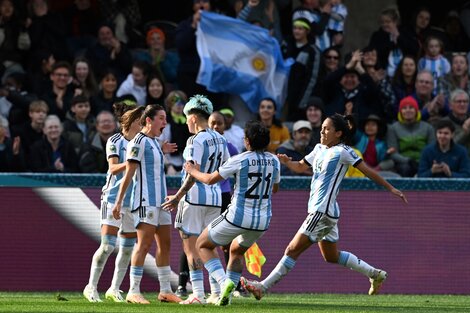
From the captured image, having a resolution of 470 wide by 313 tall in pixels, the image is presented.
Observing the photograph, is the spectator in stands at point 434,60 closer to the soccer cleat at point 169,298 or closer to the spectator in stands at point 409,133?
the spectator in stands at point 409,133

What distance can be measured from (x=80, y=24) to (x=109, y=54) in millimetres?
1296

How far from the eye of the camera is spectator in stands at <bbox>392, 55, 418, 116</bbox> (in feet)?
65.1

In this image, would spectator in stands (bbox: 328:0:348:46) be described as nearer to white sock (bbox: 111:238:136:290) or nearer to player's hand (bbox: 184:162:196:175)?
white sock (bbox: 111:238:136:290)

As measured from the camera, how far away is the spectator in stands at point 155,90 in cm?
1877

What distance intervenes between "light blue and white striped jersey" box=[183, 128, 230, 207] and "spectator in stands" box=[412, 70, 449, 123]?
6240 mm

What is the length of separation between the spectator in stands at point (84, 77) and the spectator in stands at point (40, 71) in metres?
0.39

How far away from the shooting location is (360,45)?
2184 cm

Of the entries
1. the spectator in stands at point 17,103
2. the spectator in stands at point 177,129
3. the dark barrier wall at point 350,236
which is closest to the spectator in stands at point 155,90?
the spectator in stands at point 177,129

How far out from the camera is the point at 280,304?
1378cm

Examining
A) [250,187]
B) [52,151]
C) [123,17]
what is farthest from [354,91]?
[250,187]

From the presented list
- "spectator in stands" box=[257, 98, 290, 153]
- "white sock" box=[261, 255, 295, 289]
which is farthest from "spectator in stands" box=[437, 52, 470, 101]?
"white sock" box=[261, 255, 295, 289]

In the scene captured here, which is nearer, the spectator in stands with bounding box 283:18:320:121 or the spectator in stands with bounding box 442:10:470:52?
the spectator in stands with bounding box 283:18:320:121

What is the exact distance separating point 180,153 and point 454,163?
3.76 m

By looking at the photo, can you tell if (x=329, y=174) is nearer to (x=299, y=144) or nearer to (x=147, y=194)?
(x=147, y=194)
